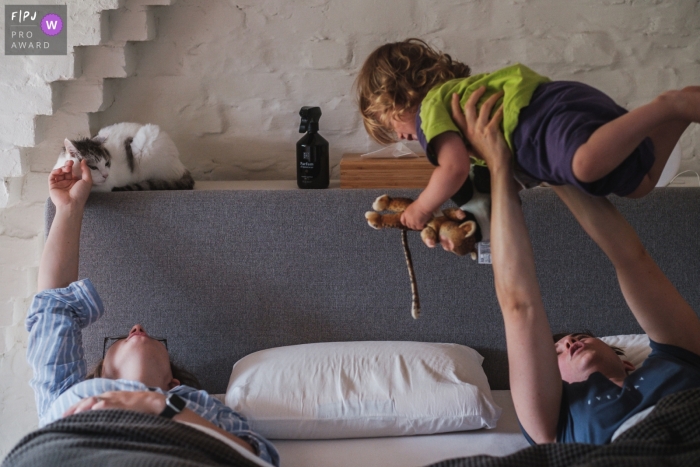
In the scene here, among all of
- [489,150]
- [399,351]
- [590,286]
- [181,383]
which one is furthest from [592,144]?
[181,383]

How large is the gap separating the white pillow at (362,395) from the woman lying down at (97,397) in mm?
121

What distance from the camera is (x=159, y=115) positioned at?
2.51 m

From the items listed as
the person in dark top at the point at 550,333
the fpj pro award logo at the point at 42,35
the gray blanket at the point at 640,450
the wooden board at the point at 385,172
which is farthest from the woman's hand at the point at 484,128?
the fpj pro award logo at the point at 42,35

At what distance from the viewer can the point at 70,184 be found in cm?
213

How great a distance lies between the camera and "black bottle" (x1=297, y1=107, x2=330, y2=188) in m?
2.33

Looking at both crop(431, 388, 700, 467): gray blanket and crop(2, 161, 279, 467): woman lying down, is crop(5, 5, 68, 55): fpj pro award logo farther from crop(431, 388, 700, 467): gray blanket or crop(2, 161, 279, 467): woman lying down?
crop(431, 388, 700, 467): gray blanket

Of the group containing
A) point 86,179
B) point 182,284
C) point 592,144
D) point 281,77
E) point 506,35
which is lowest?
point 182,284

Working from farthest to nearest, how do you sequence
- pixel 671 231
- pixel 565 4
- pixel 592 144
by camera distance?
pixel 565 4 < pixel 671 231 < pixel 592 144

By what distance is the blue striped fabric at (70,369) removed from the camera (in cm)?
177

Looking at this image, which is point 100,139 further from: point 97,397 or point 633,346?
point 633,346

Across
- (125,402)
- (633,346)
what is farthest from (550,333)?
(125,402)

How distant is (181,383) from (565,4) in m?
1.82

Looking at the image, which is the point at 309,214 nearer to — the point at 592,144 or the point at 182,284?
the point at 182,284

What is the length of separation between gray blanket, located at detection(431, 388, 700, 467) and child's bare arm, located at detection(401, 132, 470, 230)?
19.7 inches
